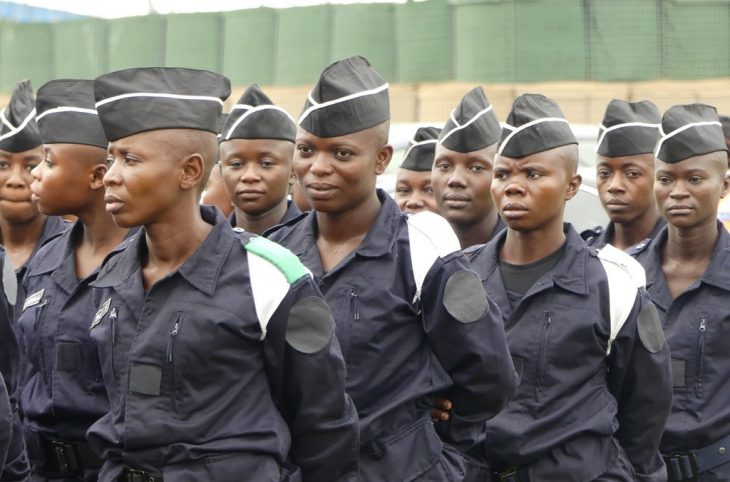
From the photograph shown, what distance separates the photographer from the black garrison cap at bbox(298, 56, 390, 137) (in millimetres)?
5082

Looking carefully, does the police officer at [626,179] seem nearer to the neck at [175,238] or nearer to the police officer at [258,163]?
the police officer at [258,163]

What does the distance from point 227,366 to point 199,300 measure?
0.72 ft

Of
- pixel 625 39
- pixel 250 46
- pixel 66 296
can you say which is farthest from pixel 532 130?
pixel 250 46

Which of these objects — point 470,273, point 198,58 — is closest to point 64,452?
point 470,273

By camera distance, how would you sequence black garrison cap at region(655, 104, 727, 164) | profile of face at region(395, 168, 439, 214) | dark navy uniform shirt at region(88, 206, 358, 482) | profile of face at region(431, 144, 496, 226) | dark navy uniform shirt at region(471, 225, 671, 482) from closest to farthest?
dark navy uniform shirt at region(88, 206, 358, 482)
dark navy uniform shirt at region(471, 225, 671, 482)
black garrison cap at region(655, 104, 727, 164)
profile of face at region(431, 144, 496, 226)
profile of face at region(395, 168, 439, 214)

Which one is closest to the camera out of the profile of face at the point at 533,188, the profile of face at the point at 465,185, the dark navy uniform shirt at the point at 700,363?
the profile of face at the point at 533,188

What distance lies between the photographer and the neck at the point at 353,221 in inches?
201

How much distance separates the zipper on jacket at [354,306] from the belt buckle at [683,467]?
2096 millimetres

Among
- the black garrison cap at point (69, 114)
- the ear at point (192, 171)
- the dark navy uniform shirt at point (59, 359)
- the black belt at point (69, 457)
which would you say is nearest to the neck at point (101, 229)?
the dark navy uniform shirt at point (59, 359)

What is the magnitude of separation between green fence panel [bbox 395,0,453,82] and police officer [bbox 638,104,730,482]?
1085 centimetres

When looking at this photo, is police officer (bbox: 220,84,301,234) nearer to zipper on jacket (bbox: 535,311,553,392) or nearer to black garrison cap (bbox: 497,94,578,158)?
black garrison cap (bbox: 497,94,578,158)

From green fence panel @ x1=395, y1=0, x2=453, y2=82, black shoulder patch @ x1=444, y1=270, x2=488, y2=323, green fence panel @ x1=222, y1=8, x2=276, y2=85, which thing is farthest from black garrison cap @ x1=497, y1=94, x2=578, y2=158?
green fence panel @ x1=222, y1=8, x2=276, y2=85

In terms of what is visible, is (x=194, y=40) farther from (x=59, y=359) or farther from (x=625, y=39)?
(x=59, y=359)

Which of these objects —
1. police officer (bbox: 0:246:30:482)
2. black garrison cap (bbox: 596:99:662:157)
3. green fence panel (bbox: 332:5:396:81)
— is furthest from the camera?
green fence panel (bbox: 332:5:396:81)
